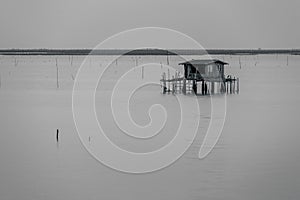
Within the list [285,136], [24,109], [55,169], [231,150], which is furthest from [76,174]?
[24,109]

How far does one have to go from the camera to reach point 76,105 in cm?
3469

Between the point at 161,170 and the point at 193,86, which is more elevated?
the point at 193,86

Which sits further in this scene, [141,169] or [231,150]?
[231,150]

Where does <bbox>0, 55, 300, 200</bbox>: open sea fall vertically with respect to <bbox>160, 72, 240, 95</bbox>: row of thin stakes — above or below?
below

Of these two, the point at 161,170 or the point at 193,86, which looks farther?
the point at 193,86

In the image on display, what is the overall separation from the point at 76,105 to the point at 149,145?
1347 cm

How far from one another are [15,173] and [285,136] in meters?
10.4

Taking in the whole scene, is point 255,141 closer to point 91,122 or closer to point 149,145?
point 149,145

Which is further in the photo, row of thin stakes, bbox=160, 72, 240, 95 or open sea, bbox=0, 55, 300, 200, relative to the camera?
row of thin stakes, bbox=160, 72, 240, 95

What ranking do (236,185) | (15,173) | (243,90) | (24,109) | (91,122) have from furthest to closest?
(243,90) < (24,109) < (91,122) < (15,173) < (236,185)

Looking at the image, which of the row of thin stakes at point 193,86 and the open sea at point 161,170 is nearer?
the open sea at point 161,170

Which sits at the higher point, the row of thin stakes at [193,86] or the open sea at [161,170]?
the row of thin stakes at [193,86]

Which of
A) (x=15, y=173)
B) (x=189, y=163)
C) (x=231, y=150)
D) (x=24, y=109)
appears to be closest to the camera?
(x=15, y=173)

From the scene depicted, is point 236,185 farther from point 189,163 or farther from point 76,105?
point 76,105
